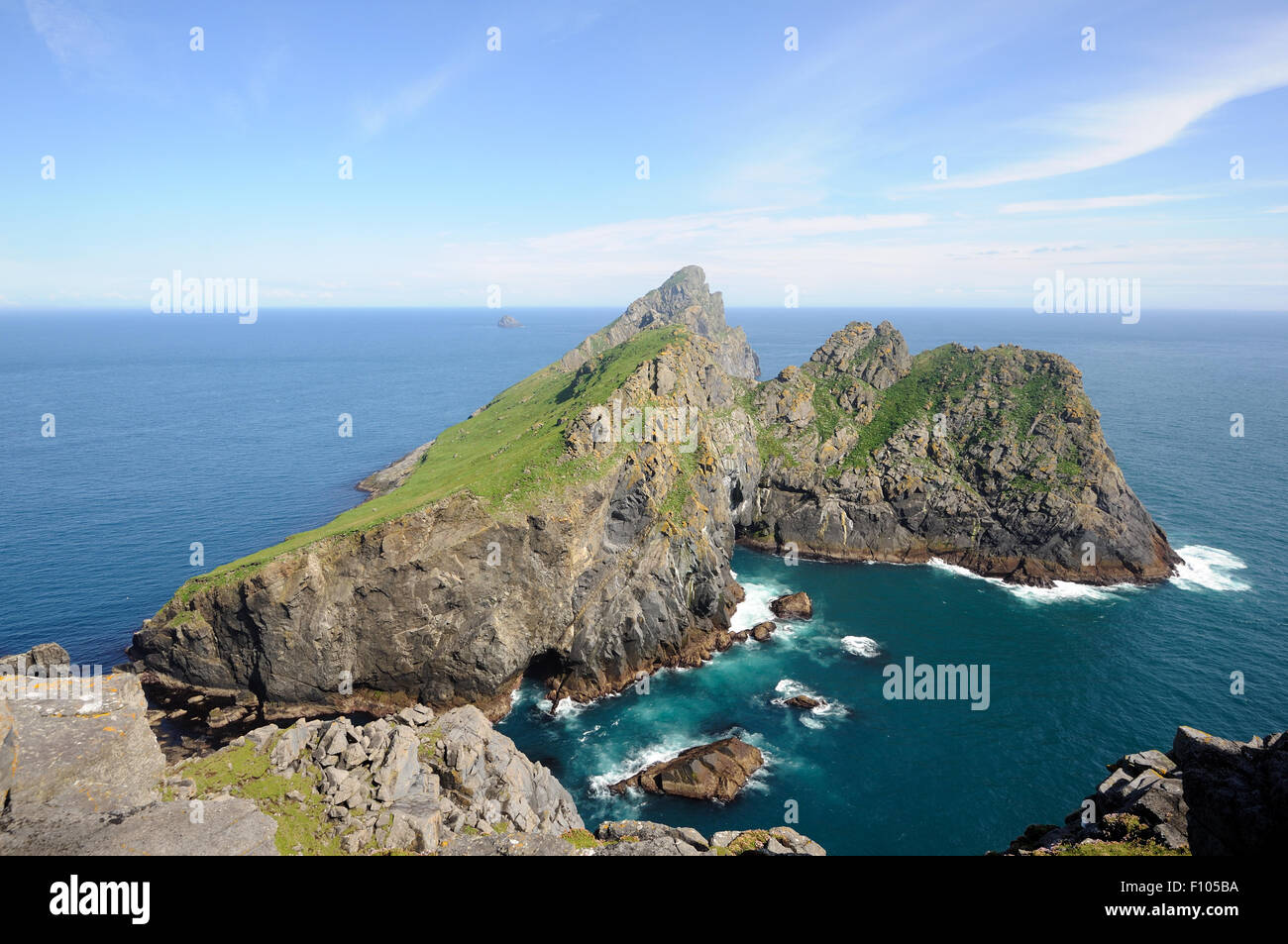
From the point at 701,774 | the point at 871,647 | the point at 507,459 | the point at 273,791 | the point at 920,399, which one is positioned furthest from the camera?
the point at 920,399

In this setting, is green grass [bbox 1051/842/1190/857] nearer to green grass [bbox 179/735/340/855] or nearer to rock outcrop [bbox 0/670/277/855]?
green grass [bbox 179/735/340/855]

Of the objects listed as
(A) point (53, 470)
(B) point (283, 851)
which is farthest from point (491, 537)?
(A) point (53, 470)

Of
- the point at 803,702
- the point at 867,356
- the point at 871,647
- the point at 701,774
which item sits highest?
the point at 867,356

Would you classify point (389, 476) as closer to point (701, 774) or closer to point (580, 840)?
point (701, 774)

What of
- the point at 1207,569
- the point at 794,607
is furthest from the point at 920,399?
the point at 794,607

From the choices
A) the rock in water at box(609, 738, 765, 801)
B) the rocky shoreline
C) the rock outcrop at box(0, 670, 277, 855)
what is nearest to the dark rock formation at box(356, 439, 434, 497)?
the rock in water at box(609, 738, 765, 801)
